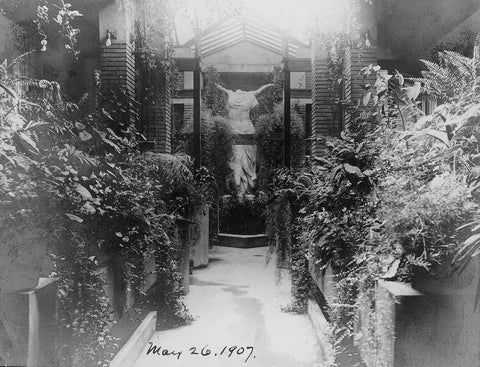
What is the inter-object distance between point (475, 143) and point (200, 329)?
3.35 m

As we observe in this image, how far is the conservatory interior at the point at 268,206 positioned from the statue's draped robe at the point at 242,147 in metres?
1.76

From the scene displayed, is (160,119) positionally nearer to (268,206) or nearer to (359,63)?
(268,206)

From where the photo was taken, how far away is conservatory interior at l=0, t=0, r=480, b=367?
6.26 ft

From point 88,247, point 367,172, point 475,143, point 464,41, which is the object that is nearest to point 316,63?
point 464,41

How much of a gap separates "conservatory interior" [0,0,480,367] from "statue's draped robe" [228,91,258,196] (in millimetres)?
1762

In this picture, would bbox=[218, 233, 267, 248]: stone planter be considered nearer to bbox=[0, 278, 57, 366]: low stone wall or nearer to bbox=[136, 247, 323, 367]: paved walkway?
bbox=[136, 247, 323, 367]: paved walkway

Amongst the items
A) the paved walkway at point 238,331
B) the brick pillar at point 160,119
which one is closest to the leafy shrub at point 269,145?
the paved walkway at point 238,331

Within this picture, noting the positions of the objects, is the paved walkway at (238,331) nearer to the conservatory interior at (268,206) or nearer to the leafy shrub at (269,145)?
the conservatory interior at (268,206)

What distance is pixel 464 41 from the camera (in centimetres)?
486

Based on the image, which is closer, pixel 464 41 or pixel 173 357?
pixel 173 357

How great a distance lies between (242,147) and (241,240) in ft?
8.18

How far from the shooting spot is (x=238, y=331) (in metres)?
4.48

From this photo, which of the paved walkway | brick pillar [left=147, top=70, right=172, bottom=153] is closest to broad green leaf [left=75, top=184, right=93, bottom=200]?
the paved walkway

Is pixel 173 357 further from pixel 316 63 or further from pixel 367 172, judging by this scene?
pixel 316 63
